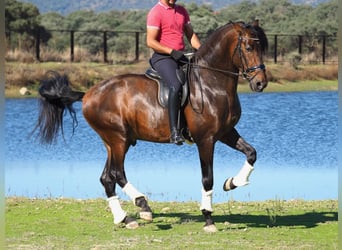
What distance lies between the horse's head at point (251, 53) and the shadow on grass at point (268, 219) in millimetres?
1609

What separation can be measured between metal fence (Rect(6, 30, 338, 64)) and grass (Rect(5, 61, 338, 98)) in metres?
1.44

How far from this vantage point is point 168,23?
11.3m

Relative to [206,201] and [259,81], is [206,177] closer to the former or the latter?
[206,201]

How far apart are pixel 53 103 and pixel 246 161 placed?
7.98ft

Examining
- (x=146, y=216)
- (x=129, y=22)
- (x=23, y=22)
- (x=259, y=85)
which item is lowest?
(x=129, y=22)

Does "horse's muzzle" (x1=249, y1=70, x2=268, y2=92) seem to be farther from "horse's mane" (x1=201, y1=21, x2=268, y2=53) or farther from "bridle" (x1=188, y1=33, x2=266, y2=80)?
"horse's mane" (x1=201, y1=21, x2=268, y2=53)

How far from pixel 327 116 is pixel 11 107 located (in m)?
9.31

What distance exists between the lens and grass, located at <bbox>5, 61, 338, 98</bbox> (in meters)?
32.4

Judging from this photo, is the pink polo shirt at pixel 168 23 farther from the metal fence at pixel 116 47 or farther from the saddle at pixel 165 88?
the metal fence at pixel 116 47

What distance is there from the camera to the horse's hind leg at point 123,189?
11.3 metres

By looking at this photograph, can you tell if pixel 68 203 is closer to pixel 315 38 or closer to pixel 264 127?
pixel 264 127

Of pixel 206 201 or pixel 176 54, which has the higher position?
pixel 176 54

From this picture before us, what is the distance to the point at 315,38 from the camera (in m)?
46.3

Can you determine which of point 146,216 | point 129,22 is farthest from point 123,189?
point 129,22
